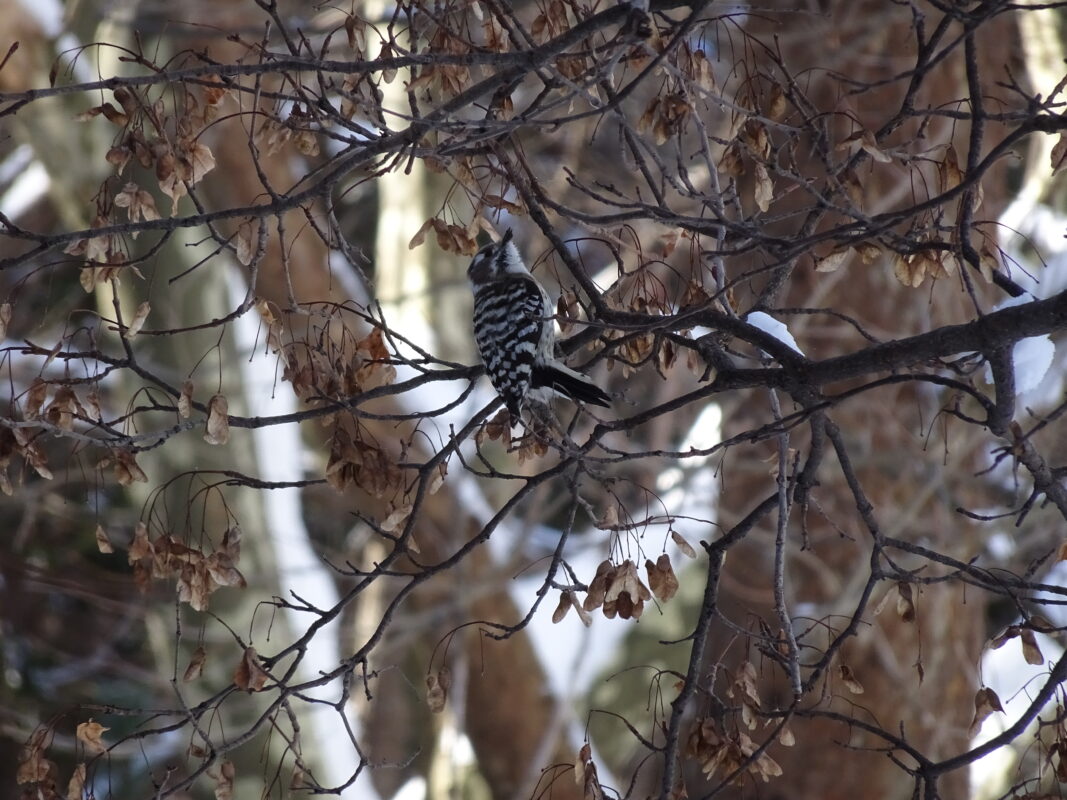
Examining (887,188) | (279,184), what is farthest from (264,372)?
(887,188)

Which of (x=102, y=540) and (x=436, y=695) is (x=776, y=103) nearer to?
(x=436, y=695)

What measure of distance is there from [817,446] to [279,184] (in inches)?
236

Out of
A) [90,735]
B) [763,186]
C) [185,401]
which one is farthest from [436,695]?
[763,186]

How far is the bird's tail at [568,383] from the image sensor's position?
3.38 metres

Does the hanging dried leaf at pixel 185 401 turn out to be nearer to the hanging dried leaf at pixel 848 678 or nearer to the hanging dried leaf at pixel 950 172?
the hanging dried leaf at pixel 848 678

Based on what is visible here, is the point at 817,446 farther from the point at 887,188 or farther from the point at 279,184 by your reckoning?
the point at 279,184

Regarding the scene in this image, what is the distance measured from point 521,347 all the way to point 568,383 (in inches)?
9.5

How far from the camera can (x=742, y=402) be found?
7090mm

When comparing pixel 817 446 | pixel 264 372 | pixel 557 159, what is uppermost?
pixel 557 159

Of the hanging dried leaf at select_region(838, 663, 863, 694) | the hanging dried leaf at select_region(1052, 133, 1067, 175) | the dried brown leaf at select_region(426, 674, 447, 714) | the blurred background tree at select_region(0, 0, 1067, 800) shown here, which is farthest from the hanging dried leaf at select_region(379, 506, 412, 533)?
the hanging dried leaf at select_region(1052, 133, 1067, 175)

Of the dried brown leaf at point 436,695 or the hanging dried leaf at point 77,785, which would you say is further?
the dried brown leaf at point 436,695

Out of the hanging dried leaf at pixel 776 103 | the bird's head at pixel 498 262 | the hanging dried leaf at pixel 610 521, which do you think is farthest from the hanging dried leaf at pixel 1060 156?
the bird's head at pixel 498 262

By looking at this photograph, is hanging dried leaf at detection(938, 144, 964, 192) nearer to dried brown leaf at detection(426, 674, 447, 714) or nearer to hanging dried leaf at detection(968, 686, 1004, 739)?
hanging dried leaf at detection(968, 686, 1004, 739)

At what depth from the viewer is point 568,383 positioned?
136 inches
